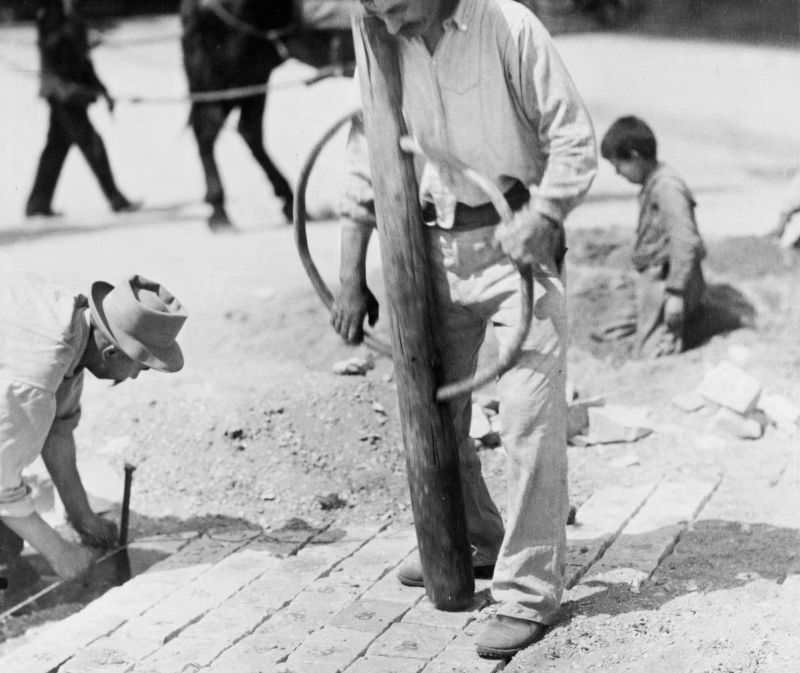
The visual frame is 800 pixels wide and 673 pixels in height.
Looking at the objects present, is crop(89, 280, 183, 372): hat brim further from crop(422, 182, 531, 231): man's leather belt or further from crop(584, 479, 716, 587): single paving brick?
crop(584, 479, 716, 587): single paving brick

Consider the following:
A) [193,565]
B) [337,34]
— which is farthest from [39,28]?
[193,565]

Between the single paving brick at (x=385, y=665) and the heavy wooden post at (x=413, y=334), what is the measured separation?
1.35 feet

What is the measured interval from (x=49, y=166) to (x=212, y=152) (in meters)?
1.27

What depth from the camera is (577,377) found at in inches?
311

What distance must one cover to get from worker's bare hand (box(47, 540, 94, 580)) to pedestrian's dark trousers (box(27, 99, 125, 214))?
5475 mm

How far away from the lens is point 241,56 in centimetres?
977

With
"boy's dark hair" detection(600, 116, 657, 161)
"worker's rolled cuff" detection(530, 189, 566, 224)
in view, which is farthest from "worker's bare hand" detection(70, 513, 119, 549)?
"boy's dark hair" detection(600, 116, 657, 161)

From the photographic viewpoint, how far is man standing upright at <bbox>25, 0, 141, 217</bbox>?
996 centimetres

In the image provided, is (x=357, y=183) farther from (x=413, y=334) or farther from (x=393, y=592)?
(x=393, y=592)

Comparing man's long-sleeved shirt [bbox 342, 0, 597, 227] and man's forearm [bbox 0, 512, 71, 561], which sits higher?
man's long-sleeved shirt [bbox 342, 0, 597, 227]

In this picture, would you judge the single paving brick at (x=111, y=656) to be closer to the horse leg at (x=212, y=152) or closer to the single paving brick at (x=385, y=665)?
the single paving brick at (x=385, y=665)

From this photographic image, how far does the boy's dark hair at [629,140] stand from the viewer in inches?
307

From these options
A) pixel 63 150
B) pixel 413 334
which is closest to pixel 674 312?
pixel 413 334

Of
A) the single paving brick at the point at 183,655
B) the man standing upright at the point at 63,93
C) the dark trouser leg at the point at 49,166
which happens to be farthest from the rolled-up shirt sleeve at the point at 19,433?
the dark trouser leg at the point at 49,166
